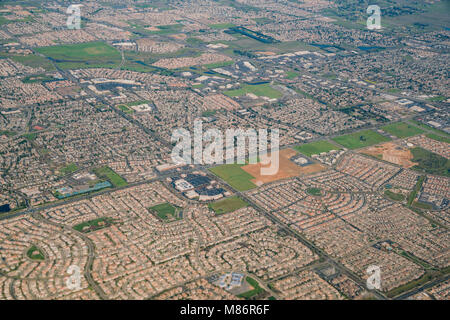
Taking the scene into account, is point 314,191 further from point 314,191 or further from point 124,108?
point 124,108

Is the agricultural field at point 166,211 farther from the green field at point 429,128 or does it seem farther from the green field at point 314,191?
the green field at point 429,128

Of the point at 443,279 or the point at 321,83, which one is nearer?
the point at 443,279

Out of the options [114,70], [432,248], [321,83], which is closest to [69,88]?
[114,70]

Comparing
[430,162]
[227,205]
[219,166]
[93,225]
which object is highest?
[219,166]

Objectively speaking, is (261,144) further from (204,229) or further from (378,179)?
(204,229)

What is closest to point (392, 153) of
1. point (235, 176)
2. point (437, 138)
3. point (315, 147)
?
point (437, 138)
